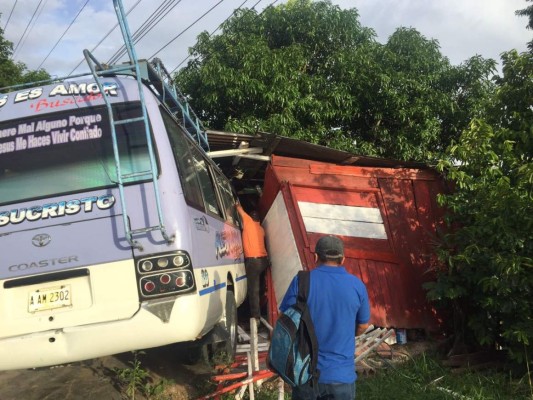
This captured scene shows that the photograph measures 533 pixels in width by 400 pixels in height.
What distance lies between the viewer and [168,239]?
11.9ft

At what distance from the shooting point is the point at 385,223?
282 inches

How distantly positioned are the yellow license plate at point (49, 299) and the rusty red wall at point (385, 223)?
12.4ft

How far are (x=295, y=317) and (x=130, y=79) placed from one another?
2.60 meters

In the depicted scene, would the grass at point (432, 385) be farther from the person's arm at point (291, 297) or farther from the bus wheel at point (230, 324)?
the person's arm at point (291, 297)

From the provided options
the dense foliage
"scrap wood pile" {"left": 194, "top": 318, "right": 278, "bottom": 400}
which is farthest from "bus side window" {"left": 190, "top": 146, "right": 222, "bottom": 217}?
the dense foliage

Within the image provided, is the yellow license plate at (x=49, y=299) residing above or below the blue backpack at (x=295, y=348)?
above

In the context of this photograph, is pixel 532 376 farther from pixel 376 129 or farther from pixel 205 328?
pixel 376 129

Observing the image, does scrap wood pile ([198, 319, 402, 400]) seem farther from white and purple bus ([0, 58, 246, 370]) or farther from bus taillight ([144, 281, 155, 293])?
bus taillight ([144, 281, 155, 293])

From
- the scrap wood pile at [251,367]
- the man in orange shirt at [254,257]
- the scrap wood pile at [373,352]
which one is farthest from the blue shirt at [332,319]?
the man in orange shirt at [254,257]

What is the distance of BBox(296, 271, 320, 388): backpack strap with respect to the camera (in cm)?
275

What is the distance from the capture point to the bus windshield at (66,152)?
392 centimetres

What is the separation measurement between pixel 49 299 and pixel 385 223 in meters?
4.85

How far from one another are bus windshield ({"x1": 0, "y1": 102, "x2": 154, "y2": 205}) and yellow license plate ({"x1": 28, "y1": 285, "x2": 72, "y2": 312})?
0.75 metres

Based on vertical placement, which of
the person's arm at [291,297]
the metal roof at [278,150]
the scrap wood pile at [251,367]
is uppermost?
the metal roof at [278,150]
